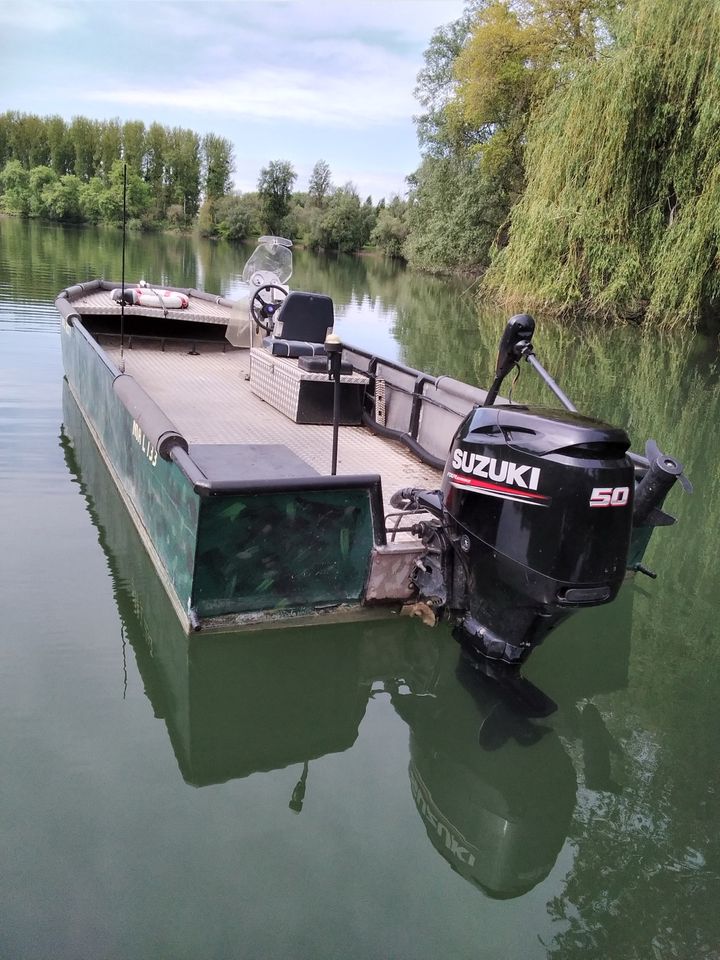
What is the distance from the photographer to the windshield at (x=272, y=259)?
26.0 feet

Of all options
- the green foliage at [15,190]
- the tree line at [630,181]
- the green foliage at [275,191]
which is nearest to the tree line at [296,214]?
the green foliage at [275,191]

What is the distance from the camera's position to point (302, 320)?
6621mm

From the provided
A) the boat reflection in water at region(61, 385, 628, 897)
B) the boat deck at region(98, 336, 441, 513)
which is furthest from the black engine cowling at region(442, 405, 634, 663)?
the boat deck at region(98, 336, 441, 513)

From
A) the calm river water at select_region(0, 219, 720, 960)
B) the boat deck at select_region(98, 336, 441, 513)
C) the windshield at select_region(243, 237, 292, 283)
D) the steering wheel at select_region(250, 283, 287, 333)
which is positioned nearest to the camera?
the calm river water at select_region(0, 219, 720, 960)

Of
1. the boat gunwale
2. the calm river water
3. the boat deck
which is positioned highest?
the boat gunwale

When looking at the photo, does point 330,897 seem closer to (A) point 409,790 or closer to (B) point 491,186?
(A) point 409,790

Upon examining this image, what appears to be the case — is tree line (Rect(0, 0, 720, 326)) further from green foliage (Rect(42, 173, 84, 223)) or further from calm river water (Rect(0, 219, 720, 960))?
green foliage (Rect(42, 173, 84, 223))

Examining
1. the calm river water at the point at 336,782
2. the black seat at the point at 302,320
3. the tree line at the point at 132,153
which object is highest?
the tree line at the point at 132,153

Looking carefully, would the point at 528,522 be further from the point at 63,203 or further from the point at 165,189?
the point at 165,189

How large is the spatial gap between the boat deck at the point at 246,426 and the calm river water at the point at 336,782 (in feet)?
3.44

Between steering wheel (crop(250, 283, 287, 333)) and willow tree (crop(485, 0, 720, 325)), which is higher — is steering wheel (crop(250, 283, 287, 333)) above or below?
below

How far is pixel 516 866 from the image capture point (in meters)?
2.52

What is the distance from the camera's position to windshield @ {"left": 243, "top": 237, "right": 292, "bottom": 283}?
7910 millimetres

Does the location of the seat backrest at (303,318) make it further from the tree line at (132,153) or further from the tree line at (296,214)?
the tree line at (132,153)
